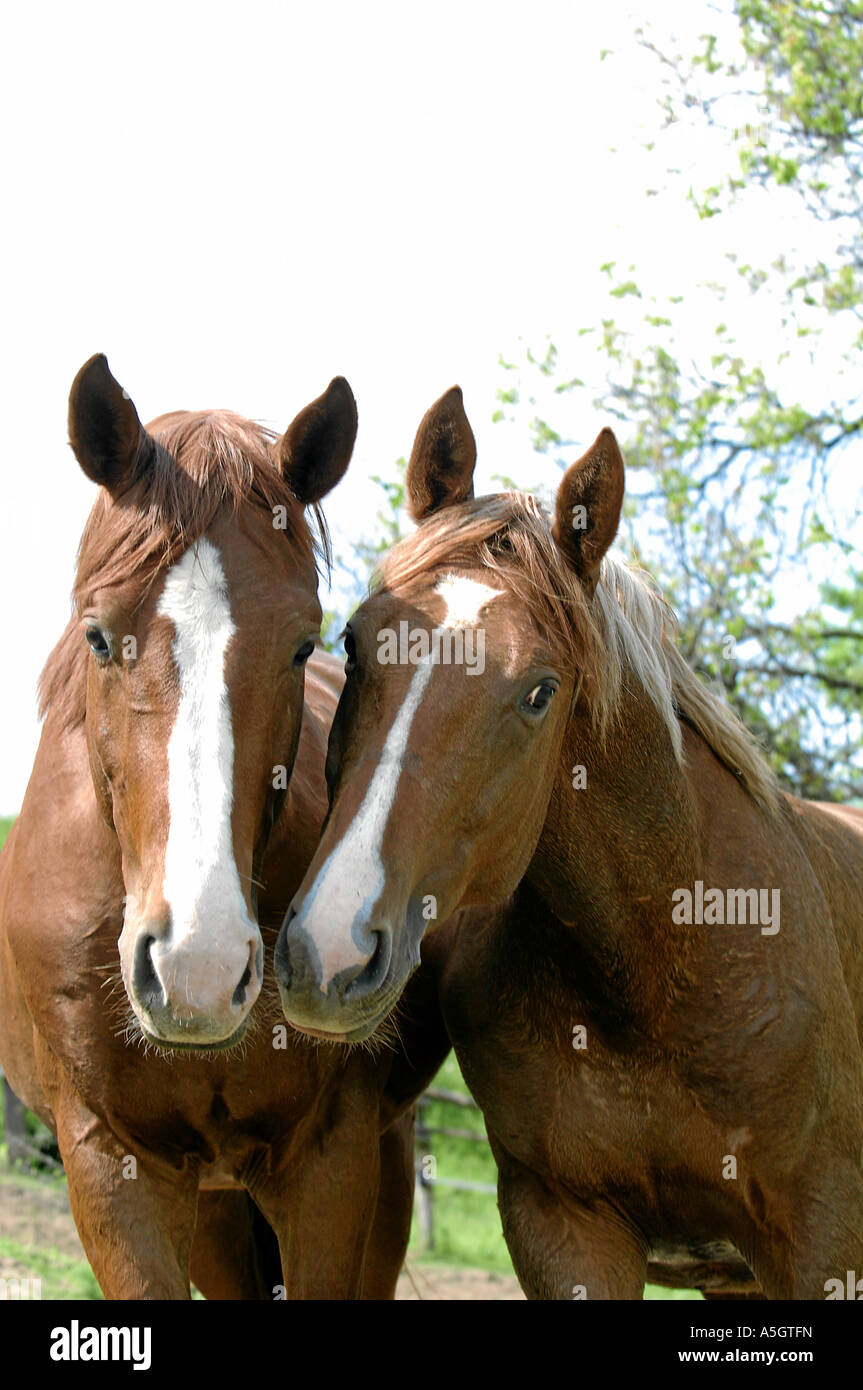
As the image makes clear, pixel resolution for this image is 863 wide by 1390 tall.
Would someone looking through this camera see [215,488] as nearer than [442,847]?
No

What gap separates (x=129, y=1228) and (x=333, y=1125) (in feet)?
1.94

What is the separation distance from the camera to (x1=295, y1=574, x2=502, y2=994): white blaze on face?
8.61 ft

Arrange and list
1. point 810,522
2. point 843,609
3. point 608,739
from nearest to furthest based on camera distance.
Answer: point 608,739 < point 810,522 < point 843,609

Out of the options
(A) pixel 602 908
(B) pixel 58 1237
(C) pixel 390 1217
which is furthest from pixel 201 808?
(B) pixel 58 1237

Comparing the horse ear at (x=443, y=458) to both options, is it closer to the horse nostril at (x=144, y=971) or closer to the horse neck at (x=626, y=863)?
the horse neck at (x=626, y=863)

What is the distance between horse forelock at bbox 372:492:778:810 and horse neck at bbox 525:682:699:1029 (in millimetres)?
91

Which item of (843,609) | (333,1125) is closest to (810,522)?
(843,609)

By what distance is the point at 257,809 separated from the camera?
9.70 ft

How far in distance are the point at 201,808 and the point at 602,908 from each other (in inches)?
47.6

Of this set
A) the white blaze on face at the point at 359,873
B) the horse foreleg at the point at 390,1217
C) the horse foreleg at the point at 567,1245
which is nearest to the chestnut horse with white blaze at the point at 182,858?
the white blaze on face at the point at 359,873

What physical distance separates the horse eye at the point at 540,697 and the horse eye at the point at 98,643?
38.1 inches

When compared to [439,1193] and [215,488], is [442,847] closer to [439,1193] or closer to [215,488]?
[215,488]

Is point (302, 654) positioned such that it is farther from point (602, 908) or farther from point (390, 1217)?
point (390, 1217)

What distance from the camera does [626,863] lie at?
11.2ft
